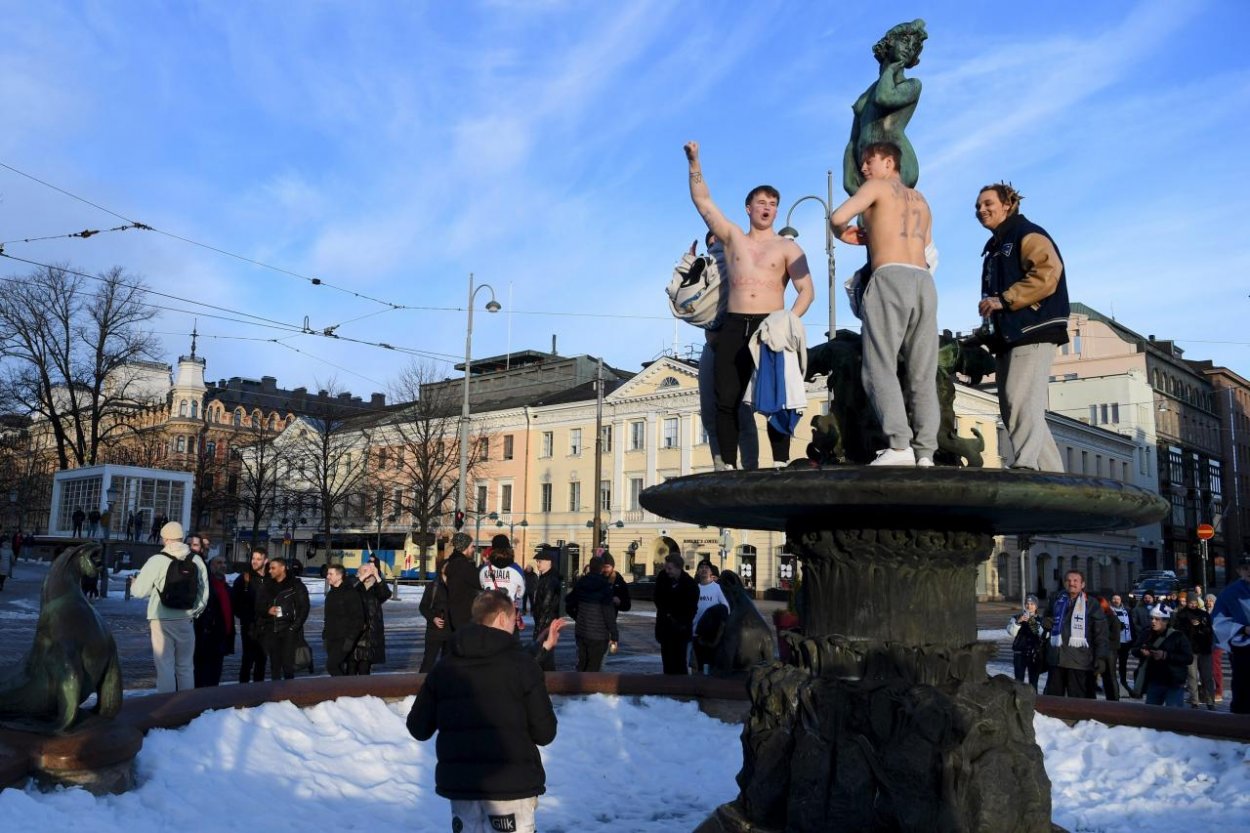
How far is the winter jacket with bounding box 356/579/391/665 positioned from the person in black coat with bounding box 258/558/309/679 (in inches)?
29.6

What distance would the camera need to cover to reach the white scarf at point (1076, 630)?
1074 centimetres

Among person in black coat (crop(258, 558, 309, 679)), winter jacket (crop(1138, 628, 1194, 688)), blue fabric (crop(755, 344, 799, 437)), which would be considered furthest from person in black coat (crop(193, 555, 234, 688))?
winter jacket (crop(1138, 628, 1194, 688))

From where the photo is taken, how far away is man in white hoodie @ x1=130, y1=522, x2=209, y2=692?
8992mm

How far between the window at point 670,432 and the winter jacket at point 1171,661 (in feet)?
158

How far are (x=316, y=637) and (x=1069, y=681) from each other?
607 inches

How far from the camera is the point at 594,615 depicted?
11.8m

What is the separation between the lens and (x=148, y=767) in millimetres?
5629

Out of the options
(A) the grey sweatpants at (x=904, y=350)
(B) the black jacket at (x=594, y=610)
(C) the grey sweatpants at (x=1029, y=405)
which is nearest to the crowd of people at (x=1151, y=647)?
(B) the black jacket at (x=594, y=610)

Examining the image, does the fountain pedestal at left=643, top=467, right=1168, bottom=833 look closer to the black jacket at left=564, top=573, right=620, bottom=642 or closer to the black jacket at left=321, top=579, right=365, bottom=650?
the black jacket at left=321, top=579, right=365, bottom=650

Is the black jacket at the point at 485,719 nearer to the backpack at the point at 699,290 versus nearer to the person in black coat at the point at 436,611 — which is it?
the backpack at the point at 699,290

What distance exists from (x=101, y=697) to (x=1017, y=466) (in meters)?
4.68

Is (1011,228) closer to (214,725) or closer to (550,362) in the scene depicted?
(214,725)

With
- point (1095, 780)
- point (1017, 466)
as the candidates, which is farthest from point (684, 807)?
point (1017, 466)

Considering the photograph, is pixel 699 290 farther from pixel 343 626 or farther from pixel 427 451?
pixel 427 451
